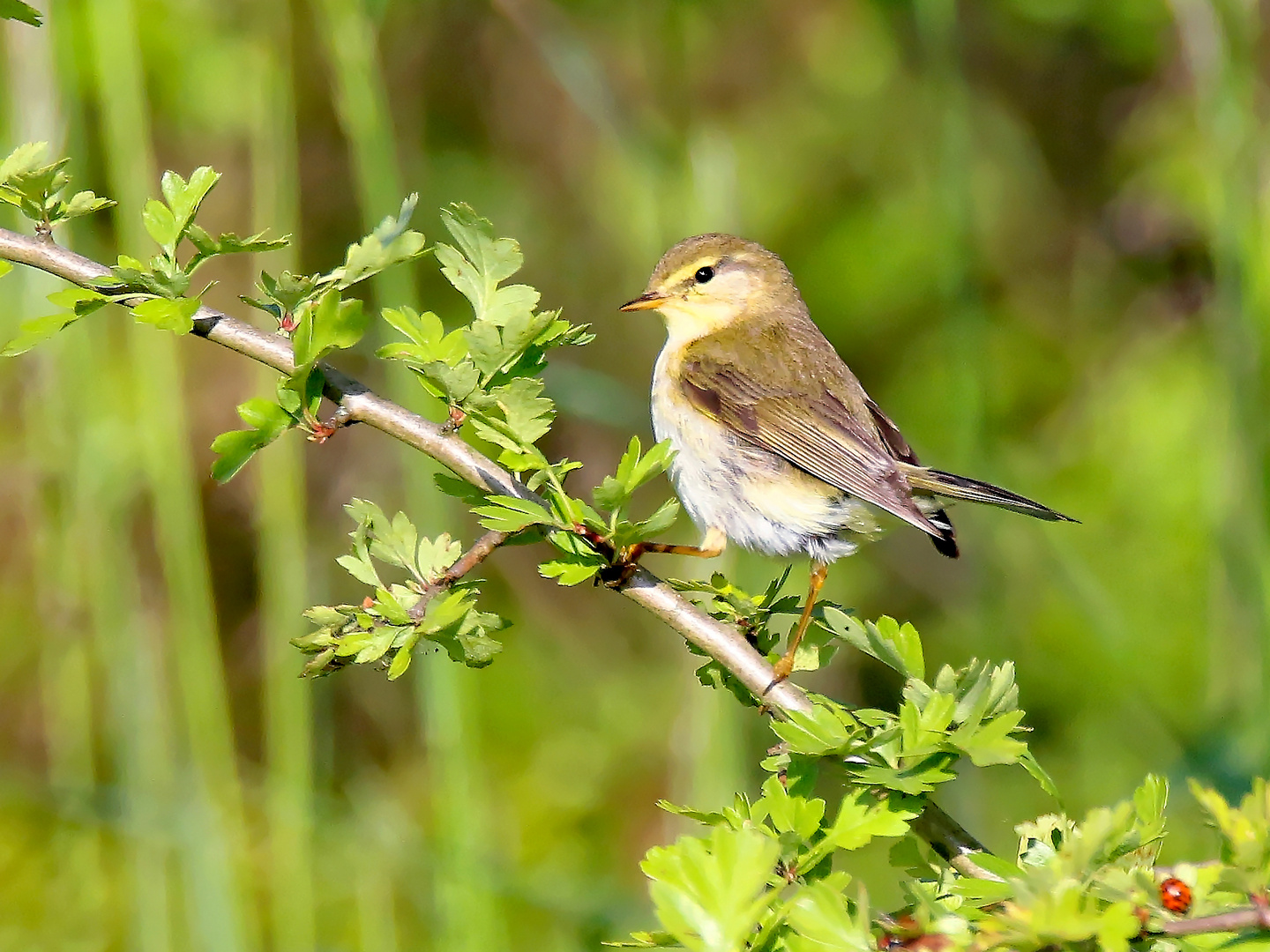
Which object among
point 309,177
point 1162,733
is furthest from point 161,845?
point 309,177

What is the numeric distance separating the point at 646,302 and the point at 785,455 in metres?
0.58

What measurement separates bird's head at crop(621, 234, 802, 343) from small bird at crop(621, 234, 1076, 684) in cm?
6

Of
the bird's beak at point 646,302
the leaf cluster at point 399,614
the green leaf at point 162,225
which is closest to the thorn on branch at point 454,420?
the leaf cluster at point 399,614

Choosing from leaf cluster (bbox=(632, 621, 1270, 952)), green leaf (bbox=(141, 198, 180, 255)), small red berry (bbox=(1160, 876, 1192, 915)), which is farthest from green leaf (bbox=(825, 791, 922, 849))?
green leaf (bbox=(141, 198, 180, 255))

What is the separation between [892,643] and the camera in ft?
4.67

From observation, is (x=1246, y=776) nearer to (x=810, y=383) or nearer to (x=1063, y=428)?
(x=810, y=383)

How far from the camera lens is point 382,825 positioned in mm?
2986

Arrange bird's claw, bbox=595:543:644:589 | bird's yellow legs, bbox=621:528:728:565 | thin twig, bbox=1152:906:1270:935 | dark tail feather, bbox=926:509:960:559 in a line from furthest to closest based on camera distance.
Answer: dark tail feather, bbox=926:509:960:559
bird's yellow legs, bbox=621:528:728:565
bird's claw, bbox=595:543:644:589
thin twig, bbox=1152:906:1270:935

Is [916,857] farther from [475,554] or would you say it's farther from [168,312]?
[168,312]

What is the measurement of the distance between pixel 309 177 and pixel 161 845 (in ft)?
11.8

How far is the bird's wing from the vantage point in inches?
109

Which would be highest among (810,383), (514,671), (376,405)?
(376,405)

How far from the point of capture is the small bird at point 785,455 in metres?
2.75

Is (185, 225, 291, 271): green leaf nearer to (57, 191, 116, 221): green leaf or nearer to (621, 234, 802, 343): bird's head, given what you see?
(57, 191, 116, 221): green leaf
